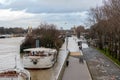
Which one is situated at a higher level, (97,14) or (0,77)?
(97,14)

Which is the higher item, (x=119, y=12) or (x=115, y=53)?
(x=119, y=12)

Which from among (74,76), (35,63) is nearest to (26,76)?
(74,76)

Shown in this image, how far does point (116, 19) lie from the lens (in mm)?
39281

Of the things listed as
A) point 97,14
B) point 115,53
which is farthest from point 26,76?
point 97,14

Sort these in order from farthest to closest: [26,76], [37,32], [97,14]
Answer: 1. [37,32]
2. [97,14]
3. [26,76]

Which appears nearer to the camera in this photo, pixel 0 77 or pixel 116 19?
pixel 0 77

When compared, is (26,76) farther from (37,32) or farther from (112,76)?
(37,32)

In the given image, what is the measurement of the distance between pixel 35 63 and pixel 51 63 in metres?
2.27

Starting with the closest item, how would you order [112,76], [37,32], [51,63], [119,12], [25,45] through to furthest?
1. [112,76]
2. [119,12]
3. [51,63]
4. [25,45]
5. [37,32]

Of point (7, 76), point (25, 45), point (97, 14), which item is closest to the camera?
point (7, 76)

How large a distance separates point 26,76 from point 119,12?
18517mm

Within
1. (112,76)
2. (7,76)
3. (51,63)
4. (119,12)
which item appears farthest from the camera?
(51,63)

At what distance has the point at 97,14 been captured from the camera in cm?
7631

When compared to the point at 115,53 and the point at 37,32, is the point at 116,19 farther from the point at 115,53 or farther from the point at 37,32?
the point at 37,32
